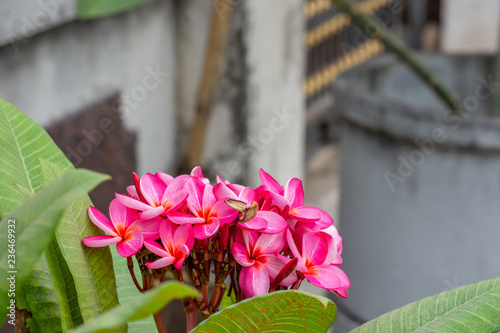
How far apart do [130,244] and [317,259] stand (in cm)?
10

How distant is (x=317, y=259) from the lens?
13.3 inches

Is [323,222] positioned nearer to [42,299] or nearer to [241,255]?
[241,255]

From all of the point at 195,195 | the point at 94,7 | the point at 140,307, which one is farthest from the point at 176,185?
the point at 94,7

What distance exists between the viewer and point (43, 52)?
3.28 feet

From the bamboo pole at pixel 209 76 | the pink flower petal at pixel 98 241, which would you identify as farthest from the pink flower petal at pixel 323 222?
the bamboo pole at pixel 209 76

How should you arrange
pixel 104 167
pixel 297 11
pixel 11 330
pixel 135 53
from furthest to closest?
pixel 297 11, pixel 135 53, pixel 104 167, pixel 11 330

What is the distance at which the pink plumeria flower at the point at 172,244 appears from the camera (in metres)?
0.32

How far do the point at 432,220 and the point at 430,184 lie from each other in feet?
0.20

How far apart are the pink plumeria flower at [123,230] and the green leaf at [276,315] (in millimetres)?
59

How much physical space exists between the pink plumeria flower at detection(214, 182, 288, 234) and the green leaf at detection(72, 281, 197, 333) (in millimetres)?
99

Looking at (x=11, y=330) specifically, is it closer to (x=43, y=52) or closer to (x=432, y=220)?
(x=43, y=52)

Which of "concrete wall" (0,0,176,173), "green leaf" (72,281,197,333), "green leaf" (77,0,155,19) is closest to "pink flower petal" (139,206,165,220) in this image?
"green leaf" (72,281,197,333)

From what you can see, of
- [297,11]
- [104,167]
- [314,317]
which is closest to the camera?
[314,317]

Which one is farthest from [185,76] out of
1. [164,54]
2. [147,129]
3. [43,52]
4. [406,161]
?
[406,161]
